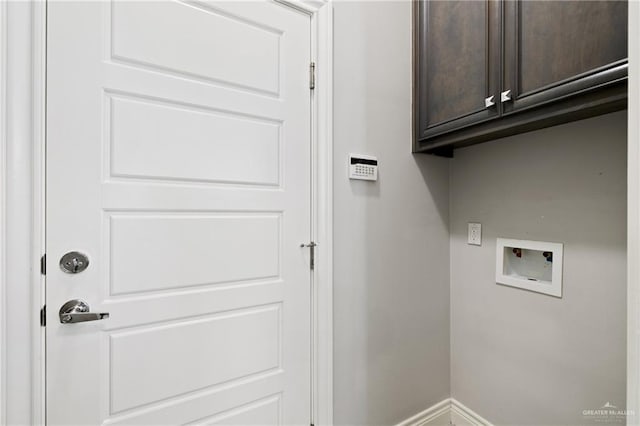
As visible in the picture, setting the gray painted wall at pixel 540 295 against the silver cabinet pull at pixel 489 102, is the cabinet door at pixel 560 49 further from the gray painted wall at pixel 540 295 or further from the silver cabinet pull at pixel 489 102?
the gray painted wall at pixel 540 295

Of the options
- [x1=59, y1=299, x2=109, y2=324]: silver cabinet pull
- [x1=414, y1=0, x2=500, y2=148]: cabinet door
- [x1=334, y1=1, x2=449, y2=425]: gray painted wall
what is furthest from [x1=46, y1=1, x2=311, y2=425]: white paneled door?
[x1=414, y1=0, x2=500, y2=148]: cabinet door

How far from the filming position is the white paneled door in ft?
3.05

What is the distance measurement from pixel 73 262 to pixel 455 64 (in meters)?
1.68

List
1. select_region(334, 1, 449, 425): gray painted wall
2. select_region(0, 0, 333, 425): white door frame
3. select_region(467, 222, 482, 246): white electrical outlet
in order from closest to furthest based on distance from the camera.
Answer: select_region(0, 0, 333, 425): white door frame, select_region(334, 1, 449, 425): gray painted wall, select_region(467, 222, 482, 246): white electrical outlet

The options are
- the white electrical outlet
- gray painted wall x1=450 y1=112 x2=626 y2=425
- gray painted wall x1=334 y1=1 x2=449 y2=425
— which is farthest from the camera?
the white electrical outlet

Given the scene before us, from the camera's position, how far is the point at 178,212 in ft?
3.57

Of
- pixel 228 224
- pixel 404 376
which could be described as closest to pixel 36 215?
pixel 228 224

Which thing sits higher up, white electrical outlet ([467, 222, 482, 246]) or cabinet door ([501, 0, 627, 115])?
cabinet door ([501, 0, 627, 115])

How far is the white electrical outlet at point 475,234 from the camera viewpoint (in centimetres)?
162

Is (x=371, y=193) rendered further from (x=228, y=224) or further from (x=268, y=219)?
(x=228, y=224)

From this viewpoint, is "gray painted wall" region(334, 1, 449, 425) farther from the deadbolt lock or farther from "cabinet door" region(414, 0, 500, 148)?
the deadbolt lock

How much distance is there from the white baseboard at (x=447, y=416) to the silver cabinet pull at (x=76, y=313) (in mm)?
1529

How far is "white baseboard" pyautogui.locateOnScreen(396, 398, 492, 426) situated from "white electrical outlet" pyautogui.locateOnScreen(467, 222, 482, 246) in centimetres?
96

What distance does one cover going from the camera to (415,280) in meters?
1.64
